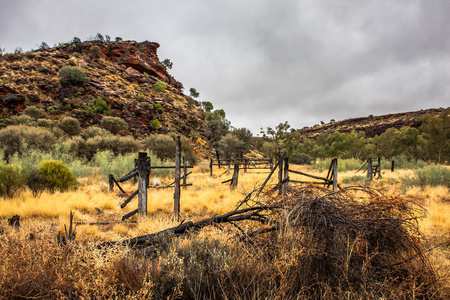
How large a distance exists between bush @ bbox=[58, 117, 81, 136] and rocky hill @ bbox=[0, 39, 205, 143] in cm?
410

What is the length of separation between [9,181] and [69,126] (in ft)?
72.6

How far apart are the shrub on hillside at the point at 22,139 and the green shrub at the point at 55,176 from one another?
26.1ft

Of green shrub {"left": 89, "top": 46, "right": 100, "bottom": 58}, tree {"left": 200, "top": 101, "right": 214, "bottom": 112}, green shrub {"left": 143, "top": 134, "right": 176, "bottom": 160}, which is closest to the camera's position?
green shrub {"left": 143, "top": 134, "right": 176, "bottom": 160}

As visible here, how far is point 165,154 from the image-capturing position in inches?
941

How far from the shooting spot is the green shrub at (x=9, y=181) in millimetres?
6664

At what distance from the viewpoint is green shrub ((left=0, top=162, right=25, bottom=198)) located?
666cm

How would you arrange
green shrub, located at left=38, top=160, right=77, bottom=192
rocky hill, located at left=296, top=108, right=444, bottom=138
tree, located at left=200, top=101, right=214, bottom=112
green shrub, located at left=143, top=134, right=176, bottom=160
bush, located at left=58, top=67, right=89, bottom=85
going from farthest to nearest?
tree, located at left=200, top=101, right=214, bottom=112 < rocky hill, located at left=296, top=108, right=444, bottom=138 < bush, located at left=58, top=67, right=89, bottom=85 < green shrub, located at left=143, top=134, right=176, bottom=160 < green shrub, located at left=38, top=160, right=77, bottom=192

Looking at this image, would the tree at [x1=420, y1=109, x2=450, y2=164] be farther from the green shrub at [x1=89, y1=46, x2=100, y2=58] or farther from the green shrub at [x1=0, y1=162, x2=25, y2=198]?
the green shrub at [x1=89, y1=46, x2=100, y2=58]

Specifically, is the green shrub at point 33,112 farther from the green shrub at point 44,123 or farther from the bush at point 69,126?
the bush at point 69,126

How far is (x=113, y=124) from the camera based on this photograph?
29.2 m

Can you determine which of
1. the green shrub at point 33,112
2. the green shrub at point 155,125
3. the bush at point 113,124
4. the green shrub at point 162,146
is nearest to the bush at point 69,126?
the bush at point 113,124

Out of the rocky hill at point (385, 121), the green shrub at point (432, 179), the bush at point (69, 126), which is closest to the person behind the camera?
the green shrub at point (432, 179)

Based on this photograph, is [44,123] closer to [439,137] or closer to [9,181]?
[9,181]

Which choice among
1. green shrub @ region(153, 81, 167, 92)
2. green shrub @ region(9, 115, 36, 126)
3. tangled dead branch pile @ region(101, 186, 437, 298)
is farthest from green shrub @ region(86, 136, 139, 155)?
green shrub @ region(153, 81, 167, 92)
